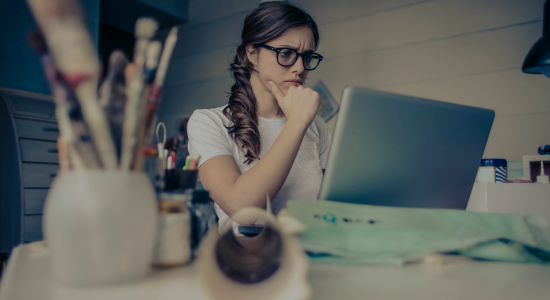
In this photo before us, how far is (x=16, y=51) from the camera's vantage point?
2.10 metres

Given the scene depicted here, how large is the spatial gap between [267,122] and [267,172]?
19.3 inches

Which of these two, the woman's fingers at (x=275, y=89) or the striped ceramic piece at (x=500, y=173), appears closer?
the woman's fingers at (x=275, y=89)

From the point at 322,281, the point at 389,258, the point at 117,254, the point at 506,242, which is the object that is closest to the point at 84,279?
the point at 117,254

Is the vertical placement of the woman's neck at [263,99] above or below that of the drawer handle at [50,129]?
above

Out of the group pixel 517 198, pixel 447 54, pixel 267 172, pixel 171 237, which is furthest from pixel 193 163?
pixel 447 54

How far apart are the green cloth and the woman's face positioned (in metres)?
0.74

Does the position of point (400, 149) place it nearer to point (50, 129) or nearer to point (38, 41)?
point (38, 41)

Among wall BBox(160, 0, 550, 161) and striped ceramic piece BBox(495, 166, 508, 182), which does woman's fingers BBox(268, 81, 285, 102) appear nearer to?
striped ceramic piece BBox(495, 166, 508, 182)

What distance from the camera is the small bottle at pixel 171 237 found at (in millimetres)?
401

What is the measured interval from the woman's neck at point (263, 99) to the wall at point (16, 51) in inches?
56.5

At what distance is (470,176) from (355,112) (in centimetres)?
35

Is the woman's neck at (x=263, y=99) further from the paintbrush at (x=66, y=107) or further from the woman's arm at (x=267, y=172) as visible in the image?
the paintbrush at (x=66, y=107)

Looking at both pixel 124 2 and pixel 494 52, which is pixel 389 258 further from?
pixel 124 2

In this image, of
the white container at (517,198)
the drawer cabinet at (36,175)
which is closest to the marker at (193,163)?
the white container at (517,198)
